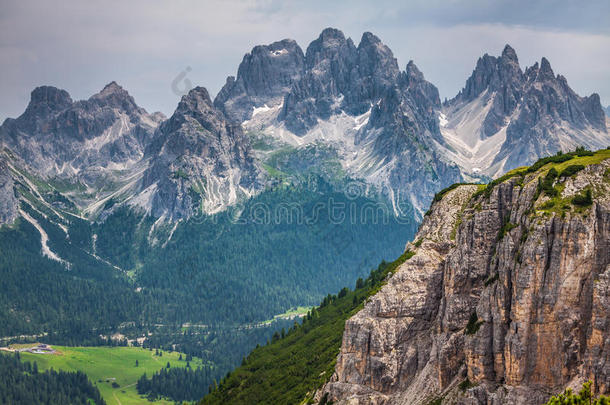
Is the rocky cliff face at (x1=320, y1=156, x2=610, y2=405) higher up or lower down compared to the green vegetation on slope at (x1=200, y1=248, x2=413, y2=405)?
higher up

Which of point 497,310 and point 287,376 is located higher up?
point 497,310

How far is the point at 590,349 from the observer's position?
7719 cm

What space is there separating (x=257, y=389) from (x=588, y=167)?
388 ft

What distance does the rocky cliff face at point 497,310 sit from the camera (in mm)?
80438

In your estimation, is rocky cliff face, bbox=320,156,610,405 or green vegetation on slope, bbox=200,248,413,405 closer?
rocky cliff face, bbox=320,156,610,405

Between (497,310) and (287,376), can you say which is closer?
(497,310)

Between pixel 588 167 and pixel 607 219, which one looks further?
pixel 588 167

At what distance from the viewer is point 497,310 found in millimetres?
88875

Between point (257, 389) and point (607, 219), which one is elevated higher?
point (607, 219)

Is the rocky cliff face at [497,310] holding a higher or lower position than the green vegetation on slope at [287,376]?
higher

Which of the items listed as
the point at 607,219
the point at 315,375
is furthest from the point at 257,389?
the point at 607,219

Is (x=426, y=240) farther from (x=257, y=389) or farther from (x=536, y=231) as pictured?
(x=257, y=389)

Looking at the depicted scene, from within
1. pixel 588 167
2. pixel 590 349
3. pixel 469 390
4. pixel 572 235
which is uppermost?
pixel 588 167

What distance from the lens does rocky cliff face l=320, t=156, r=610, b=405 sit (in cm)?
8044
